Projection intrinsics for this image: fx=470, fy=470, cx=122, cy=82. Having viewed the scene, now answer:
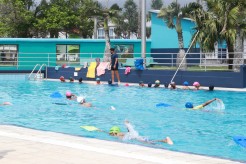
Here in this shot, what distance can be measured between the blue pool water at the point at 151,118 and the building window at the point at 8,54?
1609 centimetres

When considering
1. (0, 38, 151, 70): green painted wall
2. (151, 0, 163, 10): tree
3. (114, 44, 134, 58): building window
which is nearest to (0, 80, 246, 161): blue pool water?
(0, 38, 151, 70): green painted wall

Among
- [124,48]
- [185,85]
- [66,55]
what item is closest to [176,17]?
[124,48]

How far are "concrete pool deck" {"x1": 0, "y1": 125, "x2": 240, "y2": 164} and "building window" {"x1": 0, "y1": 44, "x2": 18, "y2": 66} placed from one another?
28.2 metres

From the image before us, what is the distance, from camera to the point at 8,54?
35938 millimetres

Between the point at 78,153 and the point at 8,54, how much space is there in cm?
3021

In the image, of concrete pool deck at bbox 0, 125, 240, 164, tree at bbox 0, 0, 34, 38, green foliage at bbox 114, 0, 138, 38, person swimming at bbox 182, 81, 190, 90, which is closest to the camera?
concrete pool deck at bbox 0, 125, 240, 164

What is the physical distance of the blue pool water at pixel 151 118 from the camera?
31.5ft

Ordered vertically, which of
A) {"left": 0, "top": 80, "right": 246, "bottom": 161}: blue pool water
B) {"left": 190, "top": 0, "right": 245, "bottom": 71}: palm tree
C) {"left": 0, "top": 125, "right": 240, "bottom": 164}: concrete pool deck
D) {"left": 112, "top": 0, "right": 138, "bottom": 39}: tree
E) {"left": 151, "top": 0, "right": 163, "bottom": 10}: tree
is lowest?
{"left": 0, "top": 80, "right": 246, "bottom": 161}: blue pool water

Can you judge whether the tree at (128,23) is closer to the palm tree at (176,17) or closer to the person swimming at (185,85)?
the palm tree at (176,17)

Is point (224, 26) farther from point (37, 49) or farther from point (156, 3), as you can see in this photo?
point (156, 3)

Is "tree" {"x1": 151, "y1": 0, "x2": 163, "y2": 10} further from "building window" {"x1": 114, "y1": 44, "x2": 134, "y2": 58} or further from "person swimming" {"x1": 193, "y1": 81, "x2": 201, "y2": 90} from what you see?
"person swimming" {"x1": 193, "y1": 81, "x2": 201, "y2": 90}

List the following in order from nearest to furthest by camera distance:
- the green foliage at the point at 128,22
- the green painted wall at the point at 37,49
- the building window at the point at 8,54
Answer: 1. the green painted wall at the point at 37,49
2. the building window at the point at 8,54
3. the green foliage at the point at 128,22

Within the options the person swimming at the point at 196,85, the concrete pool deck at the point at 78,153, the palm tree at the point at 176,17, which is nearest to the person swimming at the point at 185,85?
the person swimming at the point at 196,85

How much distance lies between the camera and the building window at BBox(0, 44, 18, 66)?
1409 inches
